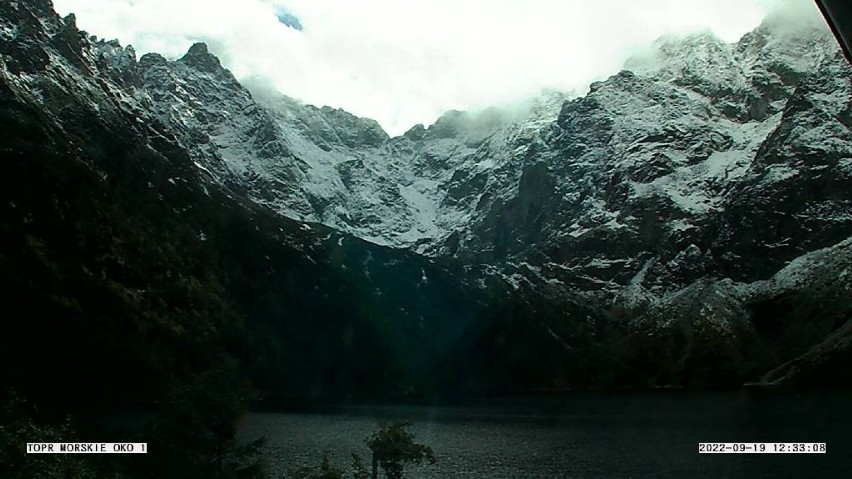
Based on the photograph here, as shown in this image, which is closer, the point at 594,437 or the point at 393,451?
the point at 393,451

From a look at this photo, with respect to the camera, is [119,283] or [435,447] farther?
[119,283]

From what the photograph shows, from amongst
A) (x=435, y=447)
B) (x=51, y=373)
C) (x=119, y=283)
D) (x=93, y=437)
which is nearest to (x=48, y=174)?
(x=119, y=283)

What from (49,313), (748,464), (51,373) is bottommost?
(748,464)

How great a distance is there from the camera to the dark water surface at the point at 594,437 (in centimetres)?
9712

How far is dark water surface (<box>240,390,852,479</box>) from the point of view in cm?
9712

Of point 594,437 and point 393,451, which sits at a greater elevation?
point 393,451

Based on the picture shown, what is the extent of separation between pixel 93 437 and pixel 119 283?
159669 mm

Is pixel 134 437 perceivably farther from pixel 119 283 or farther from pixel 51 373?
pixel 119 283

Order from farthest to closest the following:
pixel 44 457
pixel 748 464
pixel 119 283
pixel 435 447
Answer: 1. pixel 119 283
2. pixel 435 447
3. pixel 748 464
4. pixel 44 457

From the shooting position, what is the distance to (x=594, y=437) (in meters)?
136

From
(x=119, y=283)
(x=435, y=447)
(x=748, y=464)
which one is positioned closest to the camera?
(x=748, y=464)

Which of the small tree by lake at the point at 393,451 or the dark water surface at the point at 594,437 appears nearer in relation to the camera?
the small tree by lake at the point at 393,451

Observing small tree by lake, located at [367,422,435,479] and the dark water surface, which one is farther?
the dark water surface

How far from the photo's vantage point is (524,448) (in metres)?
120
